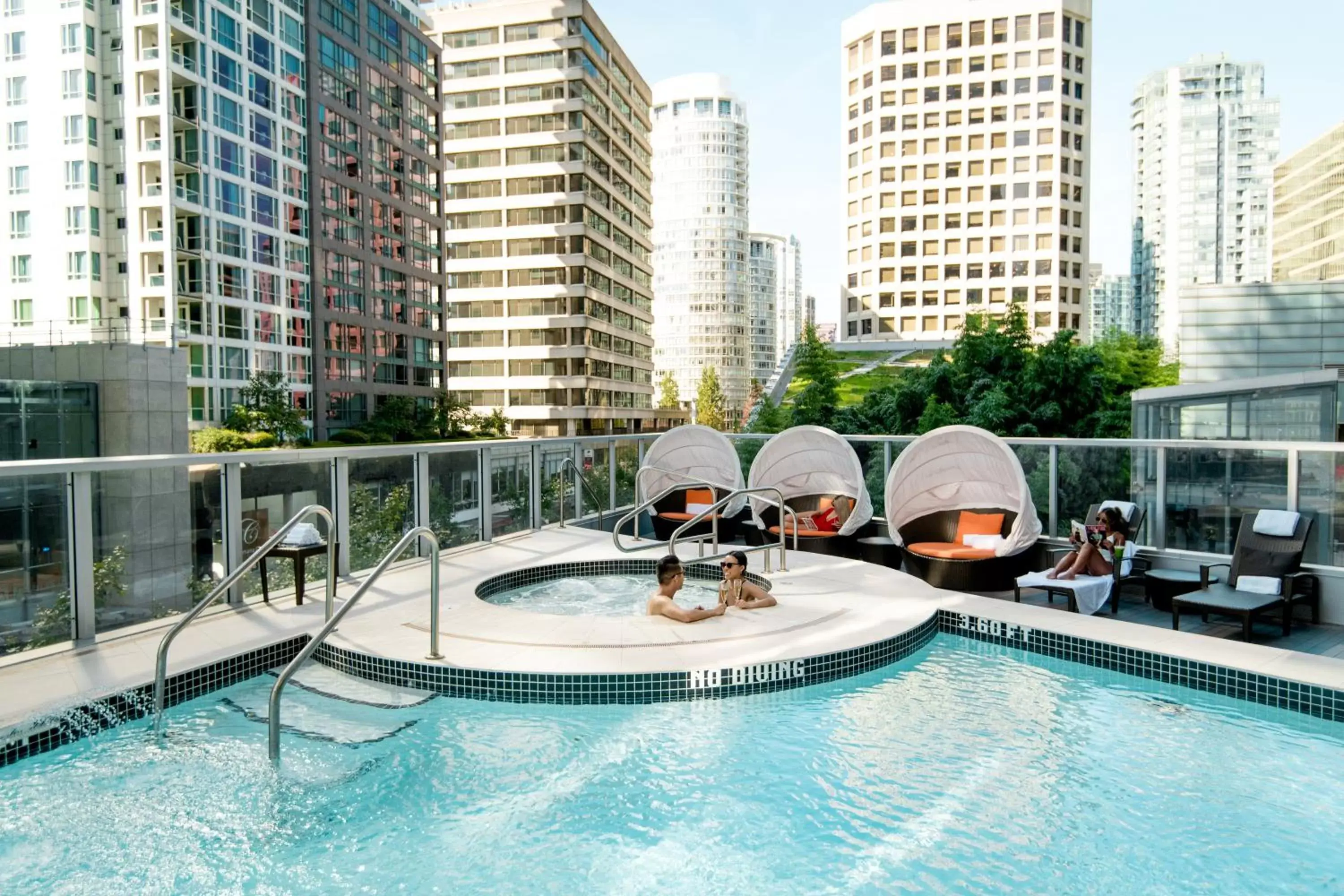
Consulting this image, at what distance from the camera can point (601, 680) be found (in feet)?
18.4

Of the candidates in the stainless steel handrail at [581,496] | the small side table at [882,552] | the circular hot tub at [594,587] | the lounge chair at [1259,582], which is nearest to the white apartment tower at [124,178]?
the stainless steel handrail at [581,496]

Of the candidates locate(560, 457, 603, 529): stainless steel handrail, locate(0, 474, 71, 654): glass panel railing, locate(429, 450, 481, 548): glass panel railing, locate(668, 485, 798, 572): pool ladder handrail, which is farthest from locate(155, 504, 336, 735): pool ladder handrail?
locate(560, 457, 603, 529): stainless steel handrail

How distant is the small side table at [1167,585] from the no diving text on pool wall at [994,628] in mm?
1536

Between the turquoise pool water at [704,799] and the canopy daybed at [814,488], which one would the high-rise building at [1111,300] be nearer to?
the canopy daybed at [814,488]

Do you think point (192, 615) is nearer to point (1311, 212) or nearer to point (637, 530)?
point (637, 530)

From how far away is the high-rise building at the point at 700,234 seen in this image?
13100 cm

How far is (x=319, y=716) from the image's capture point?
5355 mm

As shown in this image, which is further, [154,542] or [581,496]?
[581,496]

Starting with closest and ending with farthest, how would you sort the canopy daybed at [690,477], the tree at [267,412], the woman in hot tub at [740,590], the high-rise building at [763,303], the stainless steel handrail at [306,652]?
the stainless steel handrail at [306,652]
the woman in hot tub at [740,590]
the canopy daybed at [690,477]
the tree at [267,412]
the high-rise building at [763,303]

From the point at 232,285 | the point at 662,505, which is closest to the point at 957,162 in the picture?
the point at 232,285

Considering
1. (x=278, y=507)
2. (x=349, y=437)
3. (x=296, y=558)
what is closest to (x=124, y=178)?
(x=349, y=437)

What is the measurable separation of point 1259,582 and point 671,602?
484 cm

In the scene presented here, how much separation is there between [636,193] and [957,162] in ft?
91.0

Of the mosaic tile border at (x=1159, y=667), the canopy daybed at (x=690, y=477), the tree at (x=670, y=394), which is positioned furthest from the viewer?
the tree at (x=670, y=394)
